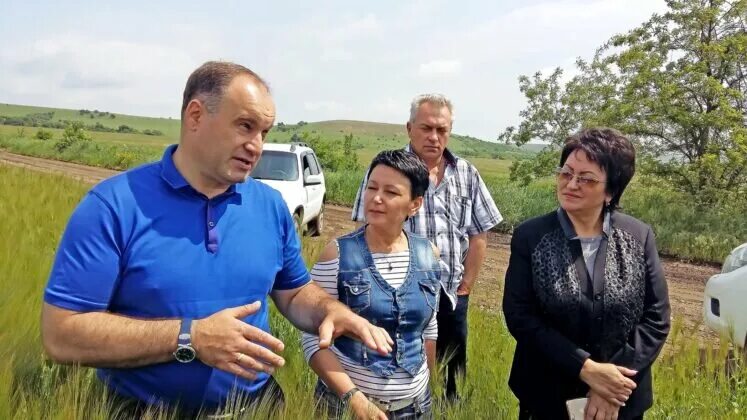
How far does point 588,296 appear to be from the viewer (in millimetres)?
2346

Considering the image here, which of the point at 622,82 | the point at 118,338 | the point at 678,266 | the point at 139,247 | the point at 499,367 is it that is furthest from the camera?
the point at 622,82

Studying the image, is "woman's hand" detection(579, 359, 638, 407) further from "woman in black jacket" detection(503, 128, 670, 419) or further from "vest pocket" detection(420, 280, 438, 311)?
"vest pocket" detection(420, 280, 438, 311)

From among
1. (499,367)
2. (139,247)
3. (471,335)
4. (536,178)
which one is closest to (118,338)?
(139,247)

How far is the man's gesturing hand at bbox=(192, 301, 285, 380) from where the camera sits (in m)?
1.49

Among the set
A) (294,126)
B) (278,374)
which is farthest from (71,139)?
(294,126)

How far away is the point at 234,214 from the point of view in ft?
6.04

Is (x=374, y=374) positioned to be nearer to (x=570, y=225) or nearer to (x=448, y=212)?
(x=570, y=225)

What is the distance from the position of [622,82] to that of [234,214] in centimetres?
1452

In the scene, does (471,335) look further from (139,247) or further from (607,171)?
(139,247)

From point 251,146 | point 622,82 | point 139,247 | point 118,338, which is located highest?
point 622,82

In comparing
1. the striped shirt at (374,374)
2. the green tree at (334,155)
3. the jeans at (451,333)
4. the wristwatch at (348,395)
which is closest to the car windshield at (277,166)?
the jeans at (451,333)

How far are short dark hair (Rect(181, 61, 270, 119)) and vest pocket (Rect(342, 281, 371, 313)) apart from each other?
89cm

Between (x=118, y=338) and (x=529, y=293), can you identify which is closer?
(x=118, y=338)

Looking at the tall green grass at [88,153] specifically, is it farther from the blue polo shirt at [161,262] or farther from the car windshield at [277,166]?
the blue polo shirt at [161,262]
